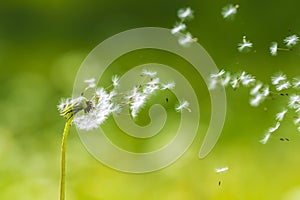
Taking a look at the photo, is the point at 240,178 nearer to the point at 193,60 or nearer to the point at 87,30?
the point at 193,60

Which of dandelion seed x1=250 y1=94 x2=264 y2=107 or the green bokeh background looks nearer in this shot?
dandelion seed x1=250 y1=94 x2=264 y2=107

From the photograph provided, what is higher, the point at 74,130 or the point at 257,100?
the point at 74,130

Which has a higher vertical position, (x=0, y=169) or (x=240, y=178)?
(x=0, y=169)

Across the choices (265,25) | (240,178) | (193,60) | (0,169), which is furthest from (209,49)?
(0,169)

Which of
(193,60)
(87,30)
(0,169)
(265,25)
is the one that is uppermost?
(87,30)

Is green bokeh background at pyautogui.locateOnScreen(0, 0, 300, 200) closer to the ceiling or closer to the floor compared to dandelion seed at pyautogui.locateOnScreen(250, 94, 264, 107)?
closer to the ceiling

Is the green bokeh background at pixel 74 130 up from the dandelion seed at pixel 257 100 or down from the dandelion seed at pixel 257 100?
up

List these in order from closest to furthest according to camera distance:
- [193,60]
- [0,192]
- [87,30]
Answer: [0,192], [193,60], [87,30]

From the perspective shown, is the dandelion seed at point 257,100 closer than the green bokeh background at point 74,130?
Yes
